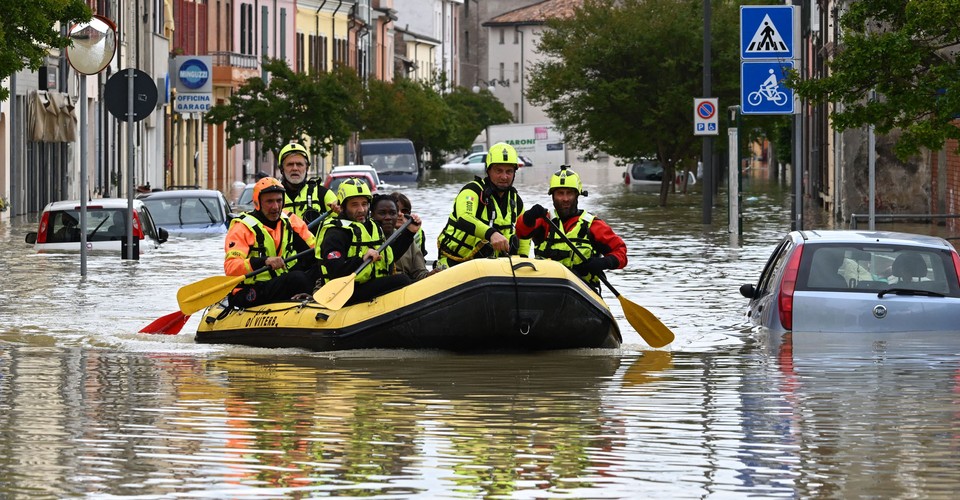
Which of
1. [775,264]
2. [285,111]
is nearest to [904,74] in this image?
[775,264]

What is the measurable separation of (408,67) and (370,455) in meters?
120

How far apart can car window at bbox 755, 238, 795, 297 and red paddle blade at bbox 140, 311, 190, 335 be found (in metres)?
4.66

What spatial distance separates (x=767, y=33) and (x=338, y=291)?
43.0 ft

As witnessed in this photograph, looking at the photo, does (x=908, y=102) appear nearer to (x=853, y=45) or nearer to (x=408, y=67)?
(x=853, y=45)

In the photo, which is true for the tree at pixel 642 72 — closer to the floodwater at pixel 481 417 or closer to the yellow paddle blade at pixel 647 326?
the floodwater at pixel 481 417

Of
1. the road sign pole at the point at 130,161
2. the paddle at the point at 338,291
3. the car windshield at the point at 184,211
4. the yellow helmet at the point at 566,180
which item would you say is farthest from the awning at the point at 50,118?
the yellow helmet at the point at 566,180

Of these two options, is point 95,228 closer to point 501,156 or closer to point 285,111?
point 501,156

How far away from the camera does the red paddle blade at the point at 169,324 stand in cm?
1641

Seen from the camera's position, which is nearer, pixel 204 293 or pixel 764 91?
pixel 204 293

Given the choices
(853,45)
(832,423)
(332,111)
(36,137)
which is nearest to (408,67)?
(332,111)

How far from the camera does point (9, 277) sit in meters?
23.9

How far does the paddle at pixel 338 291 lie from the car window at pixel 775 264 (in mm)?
2810

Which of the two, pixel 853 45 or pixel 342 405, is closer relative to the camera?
pixel 342 405

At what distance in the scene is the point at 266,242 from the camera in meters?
15.3
